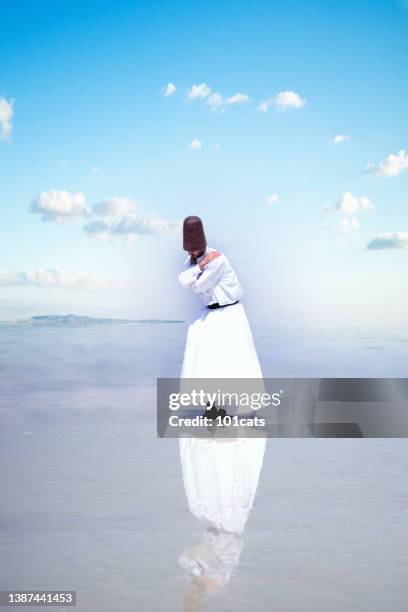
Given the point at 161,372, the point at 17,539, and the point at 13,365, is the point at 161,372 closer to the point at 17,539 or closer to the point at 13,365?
the point at 13,365

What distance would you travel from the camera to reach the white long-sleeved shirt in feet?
17.9

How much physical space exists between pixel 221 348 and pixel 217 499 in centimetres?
211

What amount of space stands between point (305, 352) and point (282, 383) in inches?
166

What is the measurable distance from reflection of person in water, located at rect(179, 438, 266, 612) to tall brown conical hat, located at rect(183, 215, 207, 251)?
153cm

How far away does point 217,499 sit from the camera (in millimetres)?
3543

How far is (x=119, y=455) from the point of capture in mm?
4648

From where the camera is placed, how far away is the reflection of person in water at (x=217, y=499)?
8.52 feet

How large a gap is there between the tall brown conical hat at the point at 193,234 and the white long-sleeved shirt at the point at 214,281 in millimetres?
105

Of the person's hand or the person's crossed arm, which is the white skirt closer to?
the person's crossed arm

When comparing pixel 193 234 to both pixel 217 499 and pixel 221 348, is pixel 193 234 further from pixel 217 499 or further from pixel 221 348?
pixel 217 499

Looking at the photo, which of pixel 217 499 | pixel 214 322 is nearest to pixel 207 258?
pixel 214 322

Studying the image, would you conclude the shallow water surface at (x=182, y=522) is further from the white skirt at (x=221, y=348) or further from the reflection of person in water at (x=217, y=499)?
the white skirt at (x=221, y=348)

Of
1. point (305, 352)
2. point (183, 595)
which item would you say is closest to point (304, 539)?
point (183, 595)

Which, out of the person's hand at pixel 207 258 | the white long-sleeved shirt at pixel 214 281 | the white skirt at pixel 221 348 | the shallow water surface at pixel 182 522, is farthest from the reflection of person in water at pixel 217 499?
the person's hand at pixel 207 258
